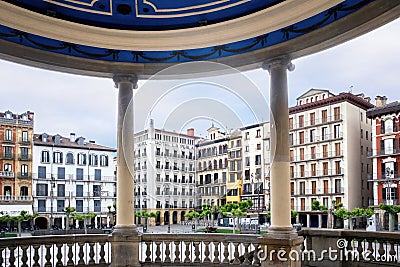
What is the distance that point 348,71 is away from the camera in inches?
2520

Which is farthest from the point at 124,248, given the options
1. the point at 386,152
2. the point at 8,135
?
the point at 8,135

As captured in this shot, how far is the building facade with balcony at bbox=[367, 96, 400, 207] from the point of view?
46.2 meters

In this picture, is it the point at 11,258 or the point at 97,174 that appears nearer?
the point at 11,258

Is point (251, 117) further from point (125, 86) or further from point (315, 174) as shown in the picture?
point (315, 174)

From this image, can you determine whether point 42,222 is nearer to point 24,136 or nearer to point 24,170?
point 24,170

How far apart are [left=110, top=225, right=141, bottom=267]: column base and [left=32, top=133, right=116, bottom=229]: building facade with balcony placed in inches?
1825

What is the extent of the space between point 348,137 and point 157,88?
159 ft

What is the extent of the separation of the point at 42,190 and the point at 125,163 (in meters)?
49.8

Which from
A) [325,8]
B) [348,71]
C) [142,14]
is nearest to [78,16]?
[142,14]

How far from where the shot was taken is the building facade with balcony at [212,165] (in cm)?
1045

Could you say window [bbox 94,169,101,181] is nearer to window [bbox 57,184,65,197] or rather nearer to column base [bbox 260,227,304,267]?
window [bbox 57,184,65,197]

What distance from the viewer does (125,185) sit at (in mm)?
11469

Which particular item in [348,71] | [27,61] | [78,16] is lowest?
[27,61]

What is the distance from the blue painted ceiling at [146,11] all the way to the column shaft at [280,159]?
2053 millimetres
